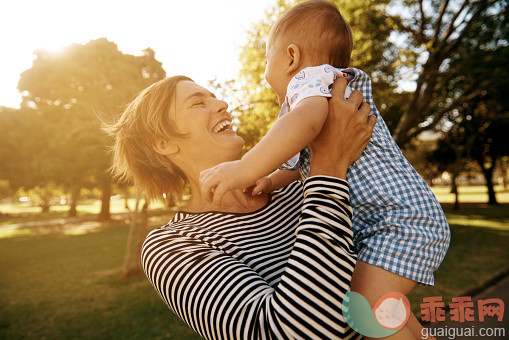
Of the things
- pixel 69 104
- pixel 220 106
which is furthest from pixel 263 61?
pixel 69 104

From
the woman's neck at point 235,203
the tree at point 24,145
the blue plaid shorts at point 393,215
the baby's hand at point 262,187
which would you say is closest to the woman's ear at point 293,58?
the blue plaid shorts at point 393,215

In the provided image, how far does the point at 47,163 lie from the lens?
64.9 feet

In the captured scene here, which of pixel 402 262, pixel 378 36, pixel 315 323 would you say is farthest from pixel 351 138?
pixel 378 36

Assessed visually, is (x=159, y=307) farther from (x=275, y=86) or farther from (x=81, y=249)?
(x=81, y=249)

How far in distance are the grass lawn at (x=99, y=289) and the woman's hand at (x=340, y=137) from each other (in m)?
6.10

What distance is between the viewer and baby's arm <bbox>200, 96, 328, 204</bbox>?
1169mm

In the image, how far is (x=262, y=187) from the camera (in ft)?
6.40

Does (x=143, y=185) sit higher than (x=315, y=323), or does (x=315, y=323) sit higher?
(x=143, y=185)

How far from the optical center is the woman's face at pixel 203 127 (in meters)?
2.01

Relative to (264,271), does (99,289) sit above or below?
below

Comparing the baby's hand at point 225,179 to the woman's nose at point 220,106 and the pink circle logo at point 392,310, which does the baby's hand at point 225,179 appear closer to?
the pink circle logo at point 392,310

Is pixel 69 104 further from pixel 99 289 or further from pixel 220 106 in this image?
pixel 220 106

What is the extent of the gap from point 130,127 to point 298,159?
52.3 inches

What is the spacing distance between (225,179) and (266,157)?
18 cm
